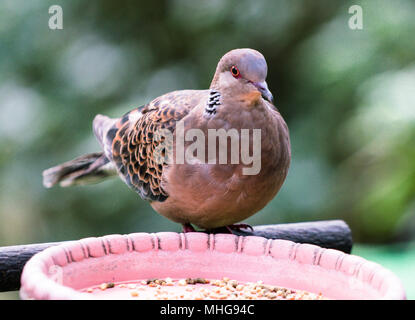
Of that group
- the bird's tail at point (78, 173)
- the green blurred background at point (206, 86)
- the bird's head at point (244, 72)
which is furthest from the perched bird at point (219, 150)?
the green blurred background at point (206, 86)

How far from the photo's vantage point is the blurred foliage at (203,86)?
4.59 meters

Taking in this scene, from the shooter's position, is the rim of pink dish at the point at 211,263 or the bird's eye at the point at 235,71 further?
the bird's eye at the point at 235,71

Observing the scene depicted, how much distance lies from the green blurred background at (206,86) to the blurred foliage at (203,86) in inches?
0.5

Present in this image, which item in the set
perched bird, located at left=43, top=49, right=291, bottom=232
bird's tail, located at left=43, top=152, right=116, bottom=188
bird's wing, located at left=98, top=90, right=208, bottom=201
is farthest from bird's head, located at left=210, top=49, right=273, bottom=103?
bird's tail, located at left=43, top=152, right=116, bottom=188

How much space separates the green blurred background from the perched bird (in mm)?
1850

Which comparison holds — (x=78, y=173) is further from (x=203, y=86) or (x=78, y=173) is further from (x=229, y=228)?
(x=203, y=86)

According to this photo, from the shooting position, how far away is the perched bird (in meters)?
2.51

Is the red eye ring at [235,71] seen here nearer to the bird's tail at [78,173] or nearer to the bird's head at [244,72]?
the bird's head at [244,72]

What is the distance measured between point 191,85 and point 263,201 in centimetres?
252

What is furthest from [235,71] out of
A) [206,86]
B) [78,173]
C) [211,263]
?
[206,86]

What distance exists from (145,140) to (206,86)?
205 centimetres

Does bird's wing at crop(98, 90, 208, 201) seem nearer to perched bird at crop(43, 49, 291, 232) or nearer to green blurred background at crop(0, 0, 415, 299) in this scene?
perched bird at crop(43, 49, 291, 232)
